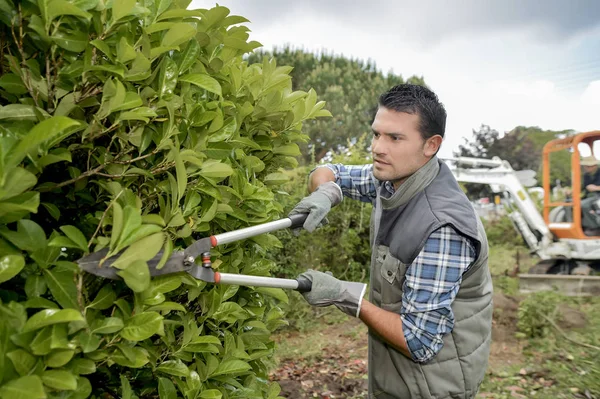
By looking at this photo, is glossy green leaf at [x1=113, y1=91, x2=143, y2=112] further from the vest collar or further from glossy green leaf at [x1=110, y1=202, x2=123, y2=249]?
the vest collar

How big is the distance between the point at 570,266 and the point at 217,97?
30.0 ft

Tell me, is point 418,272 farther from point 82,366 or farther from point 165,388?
point 82,366

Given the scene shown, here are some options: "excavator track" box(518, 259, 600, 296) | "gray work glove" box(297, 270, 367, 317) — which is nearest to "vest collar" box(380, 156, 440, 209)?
"gray work glove" box(297, 270, 367, 317)

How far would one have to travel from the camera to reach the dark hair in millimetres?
2428

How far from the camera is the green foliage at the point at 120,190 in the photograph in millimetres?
984

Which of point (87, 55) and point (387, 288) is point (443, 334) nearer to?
point (387, 288)

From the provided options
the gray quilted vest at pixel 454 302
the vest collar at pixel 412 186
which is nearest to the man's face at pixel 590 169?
the gray quilted vest at pixel 454 302

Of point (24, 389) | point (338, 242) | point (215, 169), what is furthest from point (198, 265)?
point (338, 242)

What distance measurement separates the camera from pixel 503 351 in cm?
539

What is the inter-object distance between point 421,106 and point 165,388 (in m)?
1.73

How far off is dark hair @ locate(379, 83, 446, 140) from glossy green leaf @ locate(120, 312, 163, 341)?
170cm

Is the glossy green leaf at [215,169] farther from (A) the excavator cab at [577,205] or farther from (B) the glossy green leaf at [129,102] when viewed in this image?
(A) the excavator cab at [577,205]

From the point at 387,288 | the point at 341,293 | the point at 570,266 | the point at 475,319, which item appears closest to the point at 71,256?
the point at 341,293

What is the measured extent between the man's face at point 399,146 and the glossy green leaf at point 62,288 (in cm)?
169
